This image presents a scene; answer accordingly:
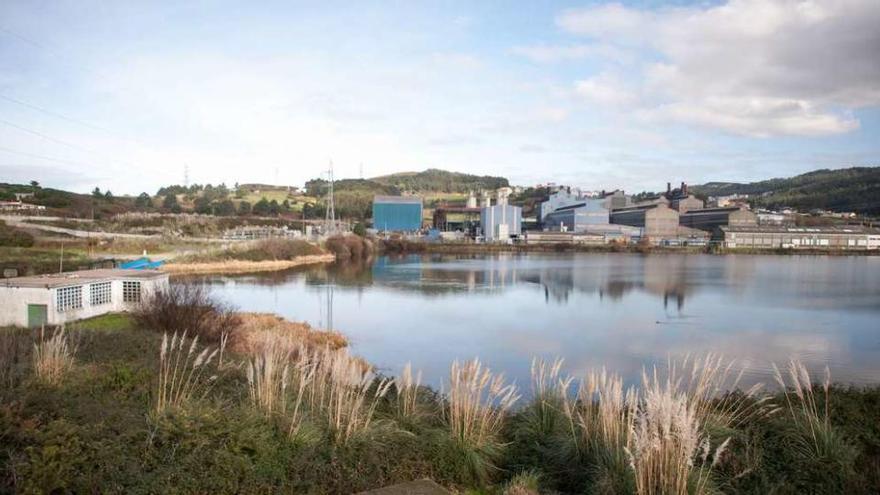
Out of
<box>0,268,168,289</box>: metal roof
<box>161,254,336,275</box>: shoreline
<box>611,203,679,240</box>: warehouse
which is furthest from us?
<box>611,203,679,240</box>: warehouse

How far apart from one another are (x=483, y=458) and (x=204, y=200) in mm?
120617

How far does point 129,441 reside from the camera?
5.20 metres

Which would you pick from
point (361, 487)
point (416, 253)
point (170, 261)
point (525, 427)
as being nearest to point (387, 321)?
point (525, 427)

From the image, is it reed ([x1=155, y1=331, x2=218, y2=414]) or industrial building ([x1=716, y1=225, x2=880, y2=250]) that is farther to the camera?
industrial building ([x1=716, y1=225, x2=880, y2=250])

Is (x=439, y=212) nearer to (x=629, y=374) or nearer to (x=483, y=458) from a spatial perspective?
(x=629, y=374)

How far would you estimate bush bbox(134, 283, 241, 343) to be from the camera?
1248cm

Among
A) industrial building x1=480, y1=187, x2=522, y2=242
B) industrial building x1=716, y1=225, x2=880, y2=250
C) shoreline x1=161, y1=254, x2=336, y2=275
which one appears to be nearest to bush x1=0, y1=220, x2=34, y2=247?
shoreline x1=161, y1=254, x2=336, y2=275

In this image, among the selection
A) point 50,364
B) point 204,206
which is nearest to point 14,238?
point 50,364

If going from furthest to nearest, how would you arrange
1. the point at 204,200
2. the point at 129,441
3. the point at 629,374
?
the point at 204,200 < the point at 629,374 < the point at 129,441

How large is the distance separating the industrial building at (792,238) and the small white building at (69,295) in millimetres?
94655

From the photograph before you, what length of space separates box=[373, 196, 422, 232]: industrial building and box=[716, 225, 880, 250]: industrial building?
52.9 m

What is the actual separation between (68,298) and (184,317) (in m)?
5.60

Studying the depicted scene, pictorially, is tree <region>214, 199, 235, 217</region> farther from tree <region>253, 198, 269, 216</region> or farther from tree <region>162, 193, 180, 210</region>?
tree <region>162, 193, 180, 210</region>

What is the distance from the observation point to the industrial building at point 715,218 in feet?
335
